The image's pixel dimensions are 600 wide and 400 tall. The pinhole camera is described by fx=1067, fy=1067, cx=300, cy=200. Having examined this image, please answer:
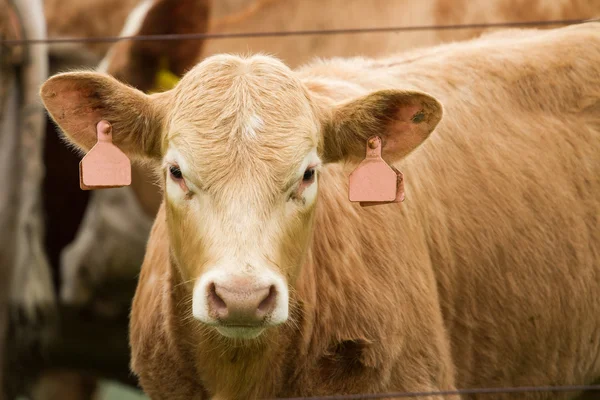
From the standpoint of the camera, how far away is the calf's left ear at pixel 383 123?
11.4 feet

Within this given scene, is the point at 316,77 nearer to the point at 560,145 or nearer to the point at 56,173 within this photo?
the point at 560,145

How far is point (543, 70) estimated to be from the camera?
14.5 ft

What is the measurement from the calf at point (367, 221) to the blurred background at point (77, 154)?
1.96m

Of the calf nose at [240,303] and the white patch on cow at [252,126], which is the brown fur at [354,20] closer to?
the white patch on cow at [252,126]

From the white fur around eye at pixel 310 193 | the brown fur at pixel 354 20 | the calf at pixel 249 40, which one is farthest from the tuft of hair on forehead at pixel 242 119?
the brown fur at pixel 354 20

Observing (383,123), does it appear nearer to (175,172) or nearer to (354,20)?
(175,172)

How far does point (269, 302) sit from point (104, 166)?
0.76 meters

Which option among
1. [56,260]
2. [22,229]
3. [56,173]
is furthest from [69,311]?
[22,229]

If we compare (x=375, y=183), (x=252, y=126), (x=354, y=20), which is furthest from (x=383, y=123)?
(x=354, y=20)

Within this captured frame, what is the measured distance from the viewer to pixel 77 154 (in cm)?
796

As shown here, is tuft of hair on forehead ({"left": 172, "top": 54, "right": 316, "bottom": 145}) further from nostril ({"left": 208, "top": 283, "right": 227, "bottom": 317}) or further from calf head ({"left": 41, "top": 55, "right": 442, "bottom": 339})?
nostril ({"left": 208, "top": 283, "right": 227, "bottom": 317})

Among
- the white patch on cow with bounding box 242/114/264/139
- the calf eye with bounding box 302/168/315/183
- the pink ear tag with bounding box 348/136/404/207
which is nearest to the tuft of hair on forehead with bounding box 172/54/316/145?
the white patch on cow with bounding box 242/114/264/139

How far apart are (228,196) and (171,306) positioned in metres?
0.73

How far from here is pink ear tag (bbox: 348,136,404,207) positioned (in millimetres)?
3459
